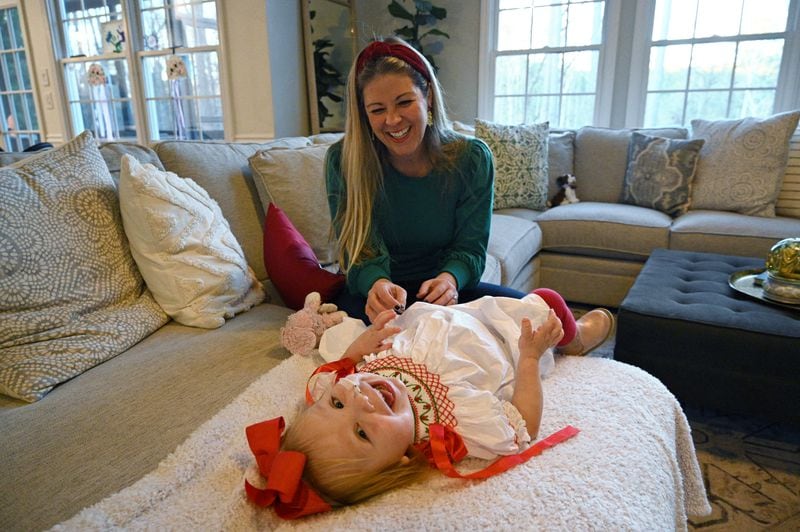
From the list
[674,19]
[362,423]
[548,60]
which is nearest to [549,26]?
[548,60]

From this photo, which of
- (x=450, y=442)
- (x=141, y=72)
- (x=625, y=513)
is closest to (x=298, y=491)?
(x=450, y=442)

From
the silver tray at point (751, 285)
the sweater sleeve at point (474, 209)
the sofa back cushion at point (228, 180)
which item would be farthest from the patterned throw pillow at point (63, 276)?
the silver tray at point (751, 285)

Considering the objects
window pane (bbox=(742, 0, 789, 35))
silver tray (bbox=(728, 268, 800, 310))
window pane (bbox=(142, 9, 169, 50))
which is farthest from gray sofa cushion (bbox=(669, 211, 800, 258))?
window pane (bbox=(142, 9, 169, 50))

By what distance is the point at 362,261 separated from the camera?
1512 mm

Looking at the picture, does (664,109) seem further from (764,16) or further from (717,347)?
(717,347)

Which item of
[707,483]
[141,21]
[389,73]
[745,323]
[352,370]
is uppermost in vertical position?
[141,21]

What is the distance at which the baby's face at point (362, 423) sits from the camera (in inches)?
31.9

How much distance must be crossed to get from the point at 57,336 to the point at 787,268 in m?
2.14

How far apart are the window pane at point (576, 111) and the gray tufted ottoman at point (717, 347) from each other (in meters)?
2.37

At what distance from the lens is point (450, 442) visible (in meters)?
0.90

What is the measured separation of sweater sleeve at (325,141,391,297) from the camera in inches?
57.9

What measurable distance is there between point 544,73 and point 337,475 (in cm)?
390

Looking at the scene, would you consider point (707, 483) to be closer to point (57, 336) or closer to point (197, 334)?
point (197, 334)

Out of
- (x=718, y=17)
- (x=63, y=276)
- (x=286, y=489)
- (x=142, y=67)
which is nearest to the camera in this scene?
(x=286, y=489)
